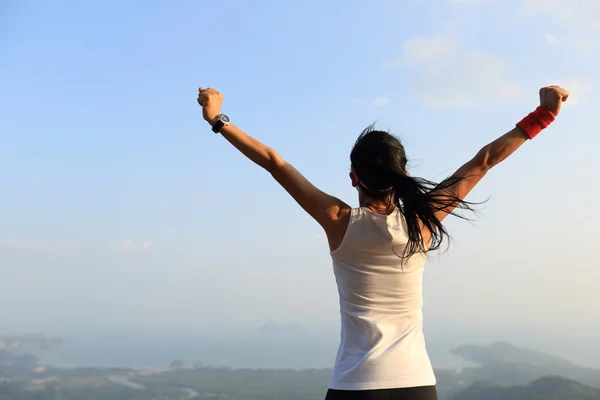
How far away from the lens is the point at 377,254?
2873 millimetres

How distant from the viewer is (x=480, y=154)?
10.7 ft

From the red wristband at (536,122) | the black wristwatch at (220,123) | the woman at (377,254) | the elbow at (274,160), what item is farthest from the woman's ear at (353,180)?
the red wristband at (536,122)

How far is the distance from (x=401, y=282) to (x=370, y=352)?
0.31 m

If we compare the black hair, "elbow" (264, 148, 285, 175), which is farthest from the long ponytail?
"elbow" (264, 148, 285, 175)

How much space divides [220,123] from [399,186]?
797 millimetres

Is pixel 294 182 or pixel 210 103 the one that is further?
pixel 210 103

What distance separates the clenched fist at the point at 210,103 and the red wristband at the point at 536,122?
143cm

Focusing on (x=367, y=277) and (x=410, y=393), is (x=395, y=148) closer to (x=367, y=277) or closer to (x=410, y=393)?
(x=367, y=277)

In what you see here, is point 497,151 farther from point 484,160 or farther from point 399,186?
point 399,186

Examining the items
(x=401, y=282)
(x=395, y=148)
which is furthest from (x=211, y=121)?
(x=401, y=282)

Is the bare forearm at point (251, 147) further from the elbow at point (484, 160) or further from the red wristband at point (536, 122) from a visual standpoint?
the red wristband at point (536, 122)

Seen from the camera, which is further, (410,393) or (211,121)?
(211,121)

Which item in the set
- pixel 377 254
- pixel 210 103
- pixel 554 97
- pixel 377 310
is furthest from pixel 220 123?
pixel 554 97

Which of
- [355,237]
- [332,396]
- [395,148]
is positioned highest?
[395,148]
